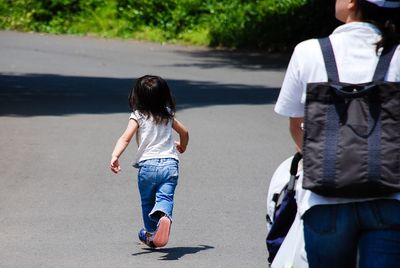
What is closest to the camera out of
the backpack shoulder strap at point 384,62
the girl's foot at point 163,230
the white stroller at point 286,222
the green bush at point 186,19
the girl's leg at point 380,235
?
the girl's leg at point 380,235

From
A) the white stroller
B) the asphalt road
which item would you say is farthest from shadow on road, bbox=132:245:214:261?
the white stroller

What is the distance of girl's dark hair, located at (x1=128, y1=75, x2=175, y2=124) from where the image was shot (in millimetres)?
7441

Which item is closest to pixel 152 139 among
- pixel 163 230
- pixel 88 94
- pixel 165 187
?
pixel 165 187

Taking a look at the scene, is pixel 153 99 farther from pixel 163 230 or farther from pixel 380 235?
pixel 380 235

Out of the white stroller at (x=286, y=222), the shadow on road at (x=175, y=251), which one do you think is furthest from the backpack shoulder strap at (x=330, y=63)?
the shadow on road at (x=175, y=251)

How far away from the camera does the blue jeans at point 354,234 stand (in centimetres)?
377

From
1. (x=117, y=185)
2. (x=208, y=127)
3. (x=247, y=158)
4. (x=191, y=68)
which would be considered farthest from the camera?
(x=191, y=68)

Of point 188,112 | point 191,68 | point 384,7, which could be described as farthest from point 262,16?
point 384,7

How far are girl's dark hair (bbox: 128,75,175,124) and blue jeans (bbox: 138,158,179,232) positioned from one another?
0.29m

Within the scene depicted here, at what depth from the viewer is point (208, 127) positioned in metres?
14.5

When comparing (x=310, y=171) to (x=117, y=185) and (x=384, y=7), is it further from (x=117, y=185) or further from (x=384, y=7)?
(x=117, y=185)

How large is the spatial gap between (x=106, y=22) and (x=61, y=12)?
2190 mm

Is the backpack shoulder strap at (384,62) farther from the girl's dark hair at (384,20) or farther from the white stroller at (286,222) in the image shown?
the white stroller at (286,222)

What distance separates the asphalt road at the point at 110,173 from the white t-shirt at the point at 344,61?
350 centimetres
